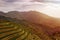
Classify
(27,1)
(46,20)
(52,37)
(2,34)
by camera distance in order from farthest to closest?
(27,1)
(46,20)
(52,37)
(2,34)

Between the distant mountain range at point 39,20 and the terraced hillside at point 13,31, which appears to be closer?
the terraced hillside at point 13,31

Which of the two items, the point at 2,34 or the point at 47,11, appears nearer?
the point at 2,34

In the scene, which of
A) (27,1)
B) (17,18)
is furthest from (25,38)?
(27,1)

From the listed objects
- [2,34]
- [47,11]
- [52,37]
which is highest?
[47,11]

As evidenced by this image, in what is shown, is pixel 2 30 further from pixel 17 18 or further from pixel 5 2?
pixel 5 2

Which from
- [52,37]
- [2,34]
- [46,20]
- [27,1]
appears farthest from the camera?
[27,1]

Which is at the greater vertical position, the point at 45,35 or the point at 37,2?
the point at 37,2

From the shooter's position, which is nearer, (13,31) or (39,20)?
(13,31)

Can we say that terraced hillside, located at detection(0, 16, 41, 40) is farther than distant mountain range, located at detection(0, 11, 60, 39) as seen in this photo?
No
